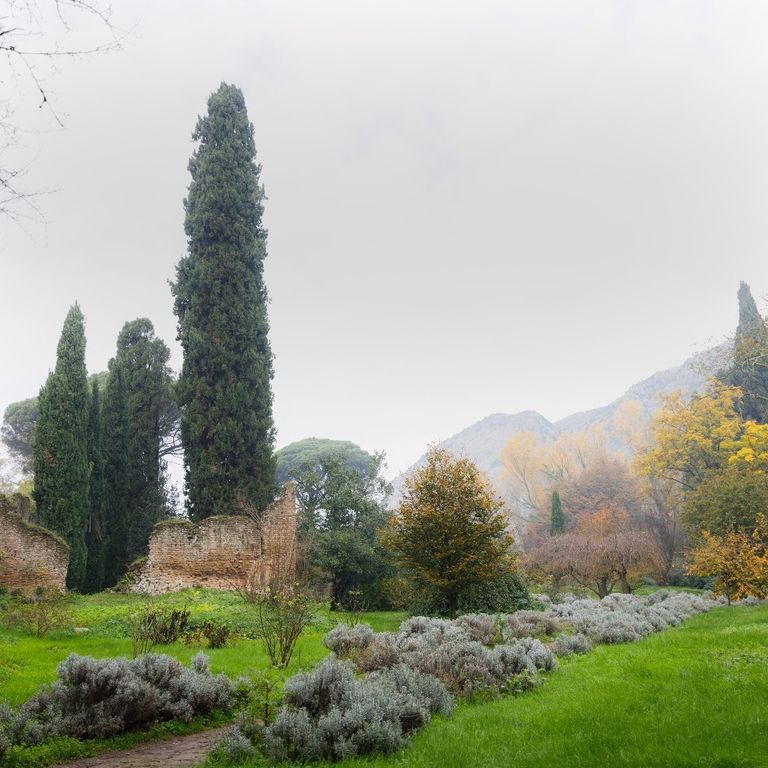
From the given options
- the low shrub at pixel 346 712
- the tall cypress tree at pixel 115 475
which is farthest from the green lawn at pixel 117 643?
the tall cypress tree at pixel 115 475

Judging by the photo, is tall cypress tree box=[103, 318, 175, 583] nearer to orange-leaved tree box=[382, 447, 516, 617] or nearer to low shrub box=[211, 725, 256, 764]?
orange-leaved tree box=[382, 447, 516, 617]

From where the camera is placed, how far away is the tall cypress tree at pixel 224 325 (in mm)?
22781

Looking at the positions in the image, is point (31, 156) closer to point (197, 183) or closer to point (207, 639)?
point (207, 639)

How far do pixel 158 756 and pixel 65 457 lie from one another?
18.7 m

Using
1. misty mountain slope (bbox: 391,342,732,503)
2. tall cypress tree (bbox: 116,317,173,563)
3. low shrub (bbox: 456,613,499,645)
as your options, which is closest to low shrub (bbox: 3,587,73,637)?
low shrub (bbox: 456,613,499,645)

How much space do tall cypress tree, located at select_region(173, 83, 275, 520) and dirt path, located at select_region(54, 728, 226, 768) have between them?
16334 millimetres

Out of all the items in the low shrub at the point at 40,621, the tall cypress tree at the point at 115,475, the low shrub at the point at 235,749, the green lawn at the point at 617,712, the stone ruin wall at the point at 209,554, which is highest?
the tall cypress tree at the point at 115,475

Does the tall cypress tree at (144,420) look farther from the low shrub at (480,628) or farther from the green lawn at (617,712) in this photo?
the low shrub at (480,628)

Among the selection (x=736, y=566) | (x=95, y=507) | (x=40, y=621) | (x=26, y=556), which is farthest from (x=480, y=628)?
(x=95, y=507)

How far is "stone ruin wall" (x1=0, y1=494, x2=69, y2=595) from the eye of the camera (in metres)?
16.9

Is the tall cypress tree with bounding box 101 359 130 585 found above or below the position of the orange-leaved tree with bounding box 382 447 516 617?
above

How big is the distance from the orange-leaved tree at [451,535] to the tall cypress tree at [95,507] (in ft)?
45.8

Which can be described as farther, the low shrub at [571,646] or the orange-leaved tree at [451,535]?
the orange-leaved tree at [451,535]

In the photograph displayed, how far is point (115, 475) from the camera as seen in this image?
85.7 ft
